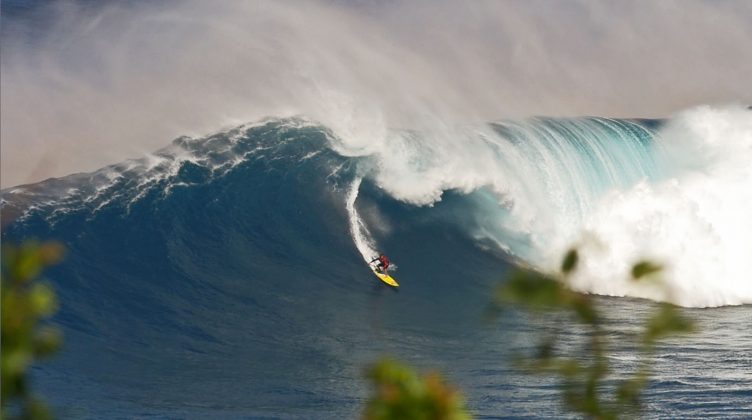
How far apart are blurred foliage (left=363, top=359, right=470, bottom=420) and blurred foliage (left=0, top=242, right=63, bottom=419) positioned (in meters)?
0.65

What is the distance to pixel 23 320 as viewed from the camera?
2117mm

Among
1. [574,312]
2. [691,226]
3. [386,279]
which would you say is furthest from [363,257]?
[574,312]

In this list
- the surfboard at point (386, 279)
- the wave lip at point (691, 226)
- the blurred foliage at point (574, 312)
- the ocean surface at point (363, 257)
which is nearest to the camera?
the blurred foliage at point (574, 312)

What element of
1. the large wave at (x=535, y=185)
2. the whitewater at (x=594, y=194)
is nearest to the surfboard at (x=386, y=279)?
the large wave at (x=535, y=185)

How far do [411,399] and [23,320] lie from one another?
0.76 metres

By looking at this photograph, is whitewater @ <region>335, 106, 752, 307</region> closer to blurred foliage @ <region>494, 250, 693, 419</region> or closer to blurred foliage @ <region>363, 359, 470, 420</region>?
blurred foliage @ <region>494, 250, 693, 419</region>

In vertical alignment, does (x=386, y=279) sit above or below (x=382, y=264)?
below

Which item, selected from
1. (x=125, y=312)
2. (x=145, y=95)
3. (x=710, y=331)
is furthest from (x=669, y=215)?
(x=125, y=312)

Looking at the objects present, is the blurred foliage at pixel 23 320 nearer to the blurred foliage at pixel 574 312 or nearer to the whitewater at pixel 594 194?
the blurred foliage at pixel 574 312

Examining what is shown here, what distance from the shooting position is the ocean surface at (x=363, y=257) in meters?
14.5

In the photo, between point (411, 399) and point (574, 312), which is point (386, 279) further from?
point (411, 399)

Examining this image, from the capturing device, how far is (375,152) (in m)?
24.5

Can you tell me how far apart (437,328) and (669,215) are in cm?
1044

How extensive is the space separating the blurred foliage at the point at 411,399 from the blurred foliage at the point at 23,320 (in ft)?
2.15
